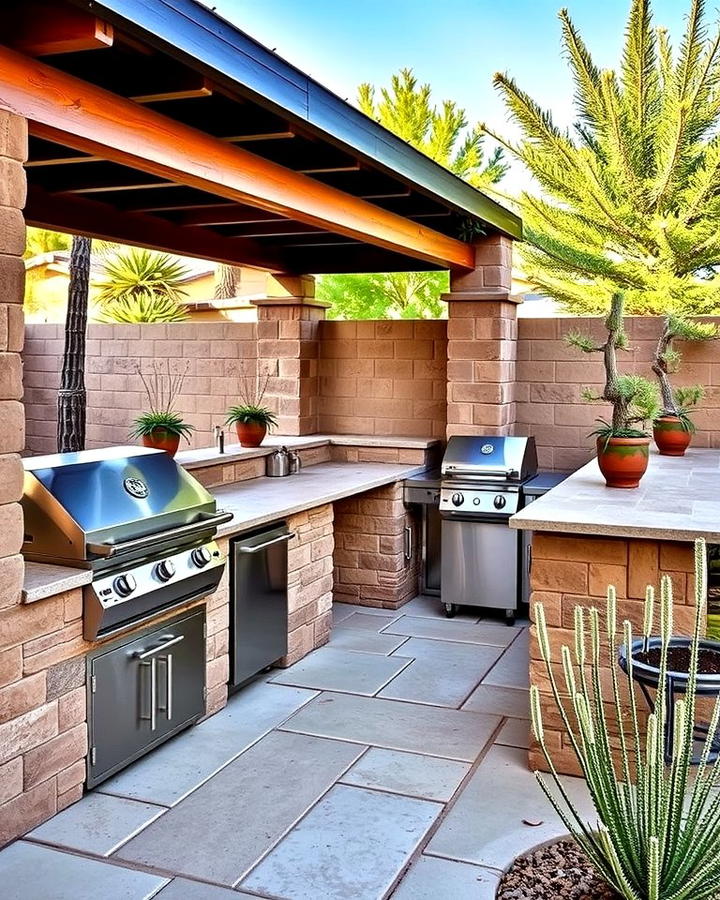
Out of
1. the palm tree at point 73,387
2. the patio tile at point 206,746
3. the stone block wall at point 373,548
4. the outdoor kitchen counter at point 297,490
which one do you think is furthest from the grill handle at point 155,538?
the palm tree at point 73,387

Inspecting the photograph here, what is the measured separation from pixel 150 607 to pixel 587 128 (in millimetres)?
10720

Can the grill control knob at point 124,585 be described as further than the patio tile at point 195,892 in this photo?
Yes

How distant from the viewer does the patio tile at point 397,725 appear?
3748mm

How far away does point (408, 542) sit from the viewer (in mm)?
6012

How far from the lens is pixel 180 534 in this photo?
3.56 metres

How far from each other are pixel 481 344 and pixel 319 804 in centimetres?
348

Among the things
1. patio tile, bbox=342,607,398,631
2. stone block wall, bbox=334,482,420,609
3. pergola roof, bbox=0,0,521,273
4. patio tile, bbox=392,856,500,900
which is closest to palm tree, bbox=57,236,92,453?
pergola roof, bbox=0,0,521,273

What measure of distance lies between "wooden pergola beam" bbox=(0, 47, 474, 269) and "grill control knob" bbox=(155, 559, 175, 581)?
4.51ft

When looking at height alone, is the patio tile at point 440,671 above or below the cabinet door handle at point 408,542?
below

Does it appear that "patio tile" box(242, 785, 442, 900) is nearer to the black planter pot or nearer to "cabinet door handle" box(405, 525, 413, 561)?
the black planter pot

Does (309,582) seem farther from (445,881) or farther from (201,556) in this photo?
(445,881)

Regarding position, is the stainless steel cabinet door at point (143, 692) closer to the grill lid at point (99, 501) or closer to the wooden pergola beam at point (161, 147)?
the grill lid at point (99, 501)

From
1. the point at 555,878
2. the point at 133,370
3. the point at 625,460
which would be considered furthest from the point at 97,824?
the point at 133,370

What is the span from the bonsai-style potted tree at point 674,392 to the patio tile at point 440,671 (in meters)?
1.59
